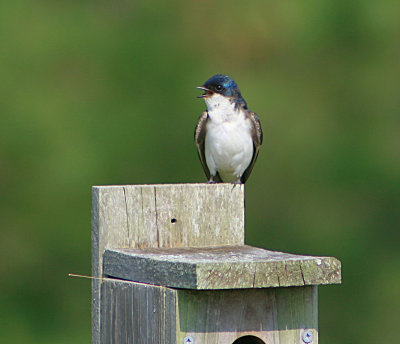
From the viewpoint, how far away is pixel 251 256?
2.65m

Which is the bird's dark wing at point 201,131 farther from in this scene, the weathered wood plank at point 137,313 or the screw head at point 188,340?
the screw head at point 188,340

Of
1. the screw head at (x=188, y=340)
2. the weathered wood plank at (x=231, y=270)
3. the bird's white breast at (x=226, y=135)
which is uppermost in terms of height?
the bird's white breast at (x=226, y=135)

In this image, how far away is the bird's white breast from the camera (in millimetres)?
4824

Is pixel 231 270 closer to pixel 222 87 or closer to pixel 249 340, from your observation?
pixel 249 340

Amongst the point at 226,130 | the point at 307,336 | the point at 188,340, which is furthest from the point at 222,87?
the point at 188,340

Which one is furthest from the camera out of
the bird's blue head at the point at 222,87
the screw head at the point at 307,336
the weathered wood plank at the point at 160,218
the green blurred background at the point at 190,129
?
the green blurred background at the point at 190,129

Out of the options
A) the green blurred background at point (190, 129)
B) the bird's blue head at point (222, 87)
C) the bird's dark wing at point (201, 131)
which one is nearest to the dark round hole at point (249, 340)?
the bird's blue head at point (222, 87)

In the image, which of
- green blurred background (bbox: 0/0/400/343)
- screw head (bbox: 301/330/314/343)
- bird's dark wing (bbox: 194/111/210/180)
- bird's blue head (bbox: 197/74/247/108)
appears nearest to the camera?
screw head (bbox: 301/330/314/343)

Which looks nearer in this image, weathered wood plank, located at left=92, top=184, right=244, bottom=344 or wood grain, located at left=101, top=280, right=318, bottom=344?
wood grain, located at left=101, top=280, right=318, bottom=344

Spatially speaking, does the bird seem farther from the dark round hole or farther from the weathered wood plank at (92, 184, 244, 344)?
the dark round hole

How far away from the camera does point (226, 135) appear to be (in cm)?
485

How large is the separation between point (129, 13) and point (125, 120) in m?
1.03

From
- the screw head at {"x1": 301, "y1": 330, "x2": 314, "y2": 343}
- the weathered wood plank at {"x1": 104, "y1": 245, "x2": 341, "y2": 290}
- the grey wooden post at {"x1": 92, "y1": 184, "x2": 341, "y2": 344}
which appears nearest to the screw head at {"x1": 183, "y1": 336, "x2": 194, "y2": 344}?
the grey wooden post at {"x1": 92, "y1": 184, "x2": 341, "y2": 344}

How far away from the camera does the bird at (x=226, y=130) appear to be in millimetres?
4785
